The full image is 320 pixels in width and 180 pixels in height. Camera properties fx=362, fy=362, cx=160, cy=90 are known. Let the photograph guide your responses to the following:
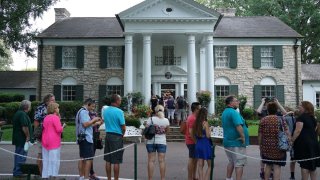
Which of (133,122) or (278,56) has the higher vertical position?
(278,56)

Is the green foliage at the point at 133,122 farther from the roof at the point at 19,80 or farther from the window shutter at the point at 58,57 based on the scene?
the roof at the point at 19,80

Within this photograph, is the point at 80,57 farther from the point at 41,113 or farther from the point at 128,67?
the point at 41,113

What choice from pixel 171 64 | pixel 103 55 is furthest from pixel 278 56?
pixel 103 55

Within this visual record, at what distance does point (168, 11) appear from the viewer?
903 inches

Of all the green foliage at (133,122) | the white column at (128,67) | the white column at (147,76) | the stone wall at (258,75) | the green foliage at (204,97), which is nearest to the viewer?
the green foliage at (133,122)

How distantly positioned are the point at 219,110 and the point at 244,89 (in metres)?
4.00

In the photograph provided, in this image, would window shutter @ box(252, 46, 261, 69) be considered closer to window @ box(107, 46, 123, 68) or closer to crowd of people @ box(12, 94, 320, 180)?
window @ box(107, 46, 123, 68)

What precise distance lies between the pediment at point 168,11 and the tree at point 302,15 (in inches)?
Result: 743

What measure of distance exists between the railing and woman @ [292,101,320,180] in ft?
60.7

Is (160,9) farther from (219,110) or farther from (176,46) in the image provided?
(219,110)

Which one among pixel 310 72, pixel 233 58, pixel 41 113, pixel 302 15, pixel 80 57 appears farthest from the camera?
pixel 302 15

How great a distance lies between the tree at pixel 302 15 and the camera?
38.0 metres

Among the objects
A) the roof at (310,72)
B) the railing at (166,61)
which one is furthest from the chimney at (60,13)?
the roof at (310,72)

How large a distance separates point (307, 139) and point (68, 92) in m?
21.5
